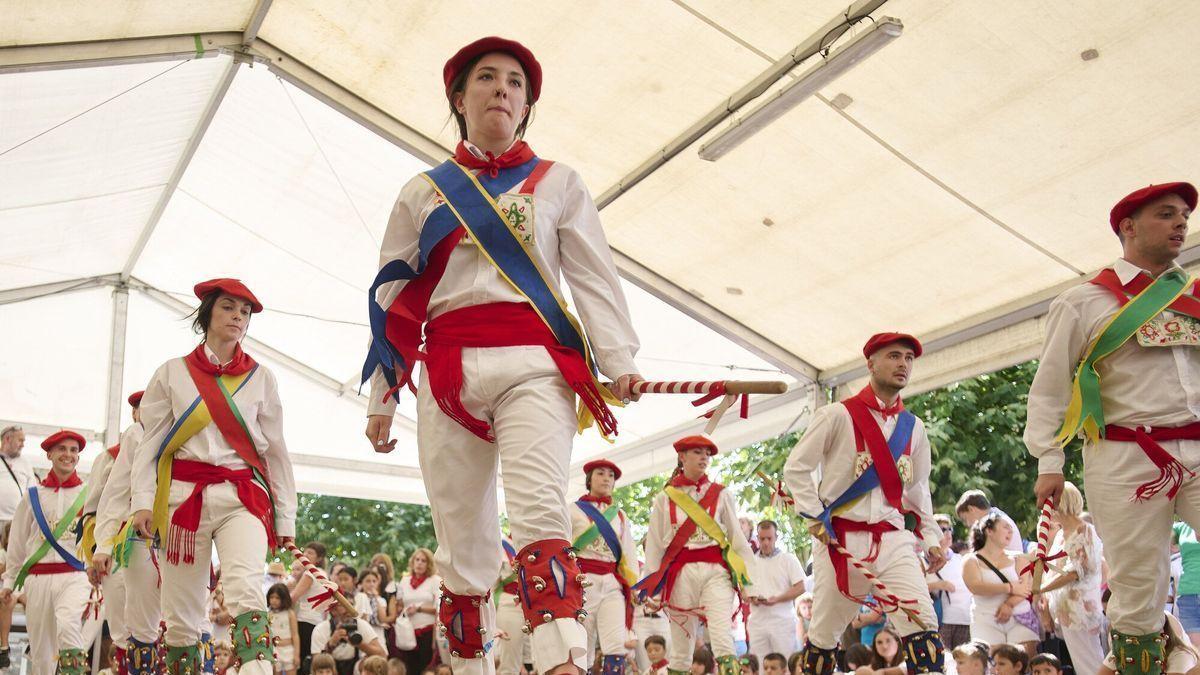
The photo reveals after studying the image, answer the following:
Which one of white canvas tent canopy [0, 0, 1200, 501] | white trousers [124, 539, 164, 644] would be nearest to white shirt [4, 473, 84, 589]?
white canvas tent canopy [0, 0, 1200, 501]

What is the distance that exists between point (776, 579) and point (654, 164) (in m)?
4.65

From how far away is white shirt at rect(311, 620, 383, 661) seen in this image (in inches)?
448

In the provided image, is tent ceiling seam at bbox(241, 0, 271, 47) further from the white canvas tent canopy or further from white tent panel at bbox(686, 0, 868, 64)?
white tent panel at bbox(686, 0, 868, 64)

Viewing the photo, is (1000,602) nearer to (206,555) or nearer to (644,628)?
(644,628)

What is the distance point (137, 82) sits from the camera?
10750 mm

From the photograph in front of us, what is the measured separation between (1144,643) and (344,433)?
1311 centimetres

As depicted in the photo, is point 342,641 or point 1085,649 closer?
point 1085,649

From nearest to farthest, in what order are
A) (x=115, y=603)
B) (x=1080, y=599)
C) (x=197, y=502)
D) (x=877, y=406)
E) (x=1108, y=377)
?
1. (x=1108, y=377)
2. (x=197, y=502)
3. (x=877, y=406)
4. (x=115, y=603)
5. (x=1080, y=599)

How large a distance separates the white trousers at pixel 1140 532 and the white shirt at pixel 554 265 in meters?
2.10

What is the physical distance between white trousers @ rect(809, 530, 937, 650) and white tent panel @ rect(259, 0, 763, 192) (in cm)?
386

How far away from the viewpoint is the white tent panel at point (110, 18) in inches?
351

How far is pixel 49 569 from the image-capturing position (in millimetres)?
9602

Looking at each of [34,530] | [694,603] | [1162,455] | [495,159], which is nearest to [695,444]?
[694,603]

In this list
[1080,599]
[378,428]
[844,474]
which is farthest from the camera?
[1080,599]
